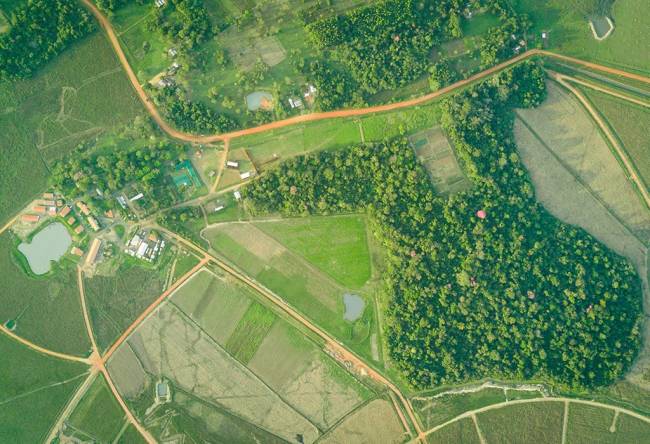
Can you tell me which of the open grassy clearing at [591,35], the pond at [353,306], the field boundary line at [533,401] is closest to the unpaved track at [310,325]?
the field boundary line at [533,401]

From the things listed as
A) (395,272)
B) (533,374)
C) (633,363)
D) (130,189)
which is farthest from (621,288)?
(130,189)

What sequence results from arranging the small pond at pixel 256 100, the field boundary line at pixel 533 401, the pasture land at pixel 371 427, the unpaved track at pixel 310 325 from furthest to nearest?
the small pond at pixel 256 100
the unpaved track at pixel 310 325
the pasture land at pixel 371 427
the field boundary line at pixel 533 401

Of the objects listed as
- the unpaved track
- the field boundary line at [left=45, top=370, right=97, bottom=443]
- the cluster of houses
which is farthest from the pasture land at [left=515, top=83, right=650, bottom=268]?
the field boundary line at [left=45, top=370, right=97, bottom=443]

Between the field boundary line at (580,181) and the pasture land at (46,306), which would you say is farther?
the pasture land at (46,306)

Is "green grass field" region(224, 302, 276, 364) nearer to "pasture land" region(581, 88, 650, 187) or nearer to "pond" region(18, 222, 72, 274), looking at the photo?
"pond" region(18, 222, 72, 274)

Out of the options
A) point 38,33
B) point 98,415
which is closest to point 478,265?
point 98,415

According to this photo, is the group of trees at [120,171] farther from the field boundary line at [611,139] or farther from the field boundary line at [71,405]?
the field boundary line at [611,139]

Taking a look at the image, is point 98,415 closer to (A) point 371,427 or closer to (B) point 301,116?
(A) point 371,427

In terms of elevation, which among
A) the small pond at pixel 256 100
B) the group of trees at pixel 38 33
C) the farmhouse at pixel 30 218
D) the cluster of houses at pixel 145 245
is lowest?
the cluster of houses at pixel 145 245

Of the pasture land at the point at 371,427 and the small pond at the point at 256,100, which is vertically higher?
the small pond at the point at 256,100
